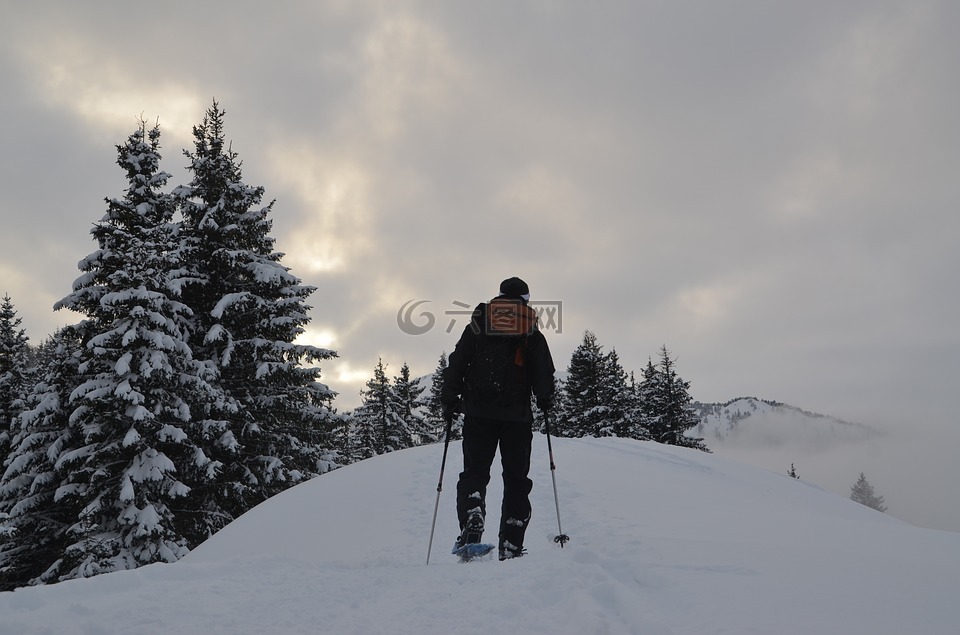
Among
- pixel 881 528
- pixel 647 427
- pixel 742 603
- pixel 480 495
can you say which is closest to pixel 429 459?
pixel 480 495

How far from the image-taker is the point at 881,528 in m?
5.72

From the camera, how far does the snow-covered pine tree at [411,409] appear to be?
122ft

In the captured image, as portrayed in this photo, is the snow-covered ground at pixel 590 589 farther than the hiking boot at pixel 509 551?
No

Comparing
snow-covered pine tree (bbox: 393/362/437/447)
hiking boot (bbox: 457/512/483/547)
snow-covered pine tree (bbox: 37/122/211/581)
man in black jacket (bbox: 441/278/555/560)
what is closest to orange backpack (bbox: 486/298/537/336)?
man in black jacket (bbox: 441/278/555/560)

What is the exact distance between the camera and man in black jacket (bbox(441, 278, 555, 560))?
5.20 meters

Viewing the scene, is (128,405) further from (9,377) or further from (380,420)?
(380,420)

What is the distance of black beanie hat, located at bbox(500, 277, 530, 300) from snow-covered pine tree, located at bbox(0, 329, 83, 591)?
39.8ft

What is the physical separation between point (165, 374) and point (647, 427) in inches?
1095

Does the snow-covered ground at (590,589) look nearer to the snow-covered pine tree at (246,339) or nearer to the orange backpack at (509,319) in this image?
the orange backpack at (509,319)

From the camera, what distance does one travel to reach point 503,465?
17.1ft

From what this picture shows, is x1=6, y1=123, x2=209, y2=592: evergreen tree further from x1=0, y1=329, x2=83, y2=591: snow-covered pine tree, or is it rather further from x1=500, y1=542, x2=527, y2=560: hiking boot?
x1=500, y1=542, x2=527, y2=560: hiking boot

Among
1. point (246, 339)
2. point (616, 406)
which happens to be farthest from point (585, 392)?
point (246, 339)

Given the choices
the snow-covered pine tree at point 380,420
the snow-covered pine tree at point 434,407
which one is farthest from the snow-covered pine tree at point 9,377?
the snow-covered pine tree at point 434,407

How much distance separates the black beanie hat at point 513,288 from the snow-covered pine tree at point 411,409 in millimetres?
32112
